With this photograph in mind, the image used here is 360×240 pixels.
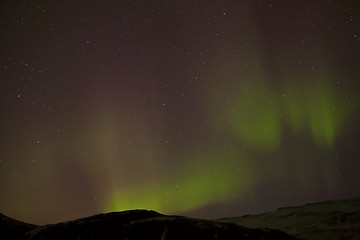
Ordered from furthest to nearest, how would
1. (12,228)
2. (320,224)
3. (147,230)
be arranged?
(320,224), (12,228), (147,230)

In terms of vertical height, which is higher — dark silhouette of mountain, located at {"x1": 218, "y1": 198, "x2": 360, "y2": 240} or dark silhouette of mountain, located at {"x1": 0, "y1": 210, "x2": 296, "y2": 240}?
dark silhouette of mountain, located at {"x1": 0, "y1": 210, "x2": 296, "y2": 240}

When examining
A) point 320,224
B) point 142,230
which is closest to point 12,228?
point 142,230

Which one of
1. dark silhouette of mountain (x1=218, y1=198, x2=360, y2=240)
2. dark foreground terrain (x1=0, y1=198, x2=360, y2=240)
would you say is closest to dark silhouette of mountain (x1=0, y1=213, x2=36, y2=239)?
dark foreground terrain (x1=0, y1=198, x2=360, y2=240)

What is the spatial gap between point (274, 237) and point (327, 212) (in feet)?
13.0

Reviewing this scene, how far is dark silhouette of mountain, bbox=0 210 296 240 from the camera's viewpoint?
2906mm

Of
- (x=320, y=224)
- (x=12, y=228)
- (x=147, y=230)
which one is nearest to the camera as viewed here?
(x=147, y=230)

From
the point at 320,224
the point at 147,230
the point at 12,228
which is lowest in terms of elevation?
the point at 320,224

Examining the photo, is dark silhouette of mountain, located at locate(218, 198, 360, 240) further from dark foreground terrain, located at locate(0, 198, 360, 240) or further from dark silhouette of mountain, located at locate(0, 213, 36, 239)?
dark silhouette of mountain, located at locate(0, 213, 36, 239)

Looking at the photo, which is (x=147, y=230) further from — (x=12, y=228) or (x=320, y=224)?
(x=320, y=224)

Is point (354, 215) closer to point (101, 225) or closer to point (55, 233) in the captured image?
point (101, 225)

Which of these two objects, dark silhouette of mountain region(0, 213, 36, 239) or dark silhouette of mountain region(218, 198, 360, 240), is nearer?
dark silhouette of mountain region(0, 213, 36, 239)

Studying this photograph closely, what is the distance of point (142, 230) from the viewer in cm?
308

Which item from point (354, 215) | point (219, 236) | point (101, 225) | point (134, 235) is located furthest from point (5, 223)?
point (354, 215)

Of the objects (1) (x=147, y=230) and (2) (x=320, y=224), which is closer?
(1) (x=147, y=230)
